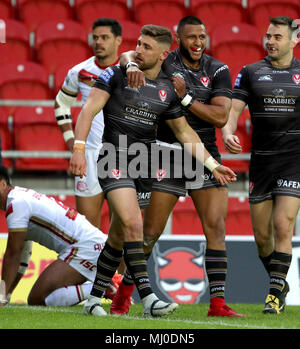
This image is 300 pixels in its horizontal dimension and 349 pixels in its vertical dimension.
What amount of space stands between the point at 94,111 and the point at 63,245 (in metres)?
1.88

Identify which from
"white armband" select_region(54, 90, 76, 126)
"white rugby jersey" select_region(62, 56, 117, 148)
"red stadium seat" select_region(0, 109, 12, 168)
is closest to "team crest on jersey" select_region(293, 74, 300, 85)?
"white rugby jersey" select_region(62, 56, 117, 148)

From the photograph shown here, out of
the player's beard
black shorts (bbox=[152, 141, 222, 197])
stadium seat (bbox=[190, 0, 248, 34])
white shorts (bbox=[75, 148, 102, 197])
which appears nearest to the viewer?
black shorts (bbox=[152, 141, 222, 197])

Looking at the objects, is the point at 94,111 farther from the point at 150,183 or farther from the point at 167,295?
the point at 167,295

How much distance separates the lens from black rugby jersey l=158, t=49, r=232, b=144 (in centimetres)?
662

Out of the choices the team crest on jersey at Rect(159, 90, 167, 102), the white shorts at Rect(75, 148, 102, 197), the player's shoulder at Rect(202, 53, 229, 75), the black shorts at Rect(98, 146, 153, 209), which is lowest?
the white shorts at Rect(75, 148, 102, 197)

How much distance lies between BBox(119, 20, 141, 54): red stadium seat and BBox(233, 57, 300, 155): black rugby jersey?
475 cm

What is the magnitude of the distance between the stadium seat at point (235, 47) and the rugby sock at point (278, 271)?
5.42 m

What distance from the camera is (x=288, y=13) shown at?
42.1ft

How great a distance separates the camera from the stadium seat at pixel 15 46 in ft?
39.0

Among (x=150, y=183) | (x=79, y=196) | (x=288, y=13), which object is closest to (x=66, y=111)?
(x=79, y=196)

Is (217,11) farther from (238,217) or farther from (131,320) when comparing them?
(131,320)

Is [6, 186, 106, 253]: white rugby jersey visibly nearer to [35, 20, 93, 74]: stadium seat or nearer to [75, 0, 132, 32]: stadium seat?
[35, 20, 93, 74]: stadium seat

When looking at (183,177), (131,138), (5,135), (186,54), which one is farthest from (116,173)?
(5,135)

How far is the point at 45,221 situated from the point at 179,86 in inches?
69.5
